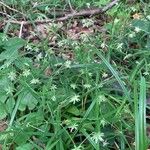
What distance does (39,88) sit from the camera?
8.63 ft

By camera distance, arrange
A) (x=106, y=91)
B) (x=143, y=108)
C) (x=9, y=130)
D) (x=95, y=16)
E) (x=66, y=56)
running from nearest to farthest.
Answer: (x=143, y=108), (x=9, y=130), (x=106, y=91), (x=66, y=56), (x=95, y=16)

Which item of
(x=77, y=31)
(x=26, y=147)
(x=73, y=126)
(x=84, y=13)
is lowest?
(x=26, y=147)

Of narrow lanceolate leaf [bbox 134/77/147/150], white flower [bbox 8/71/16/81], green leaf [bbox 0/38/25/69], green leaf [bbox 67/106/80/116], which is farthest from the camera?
green leaf [bbox 0/38/25/69]

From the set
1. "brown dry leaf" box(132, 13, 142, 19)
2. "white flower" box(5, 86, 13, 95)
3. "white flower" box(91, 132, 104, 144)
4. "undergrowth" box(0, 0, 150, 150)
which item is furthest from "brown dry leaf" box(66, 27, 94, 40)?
"white flower" box(91, 132, 104, 144)

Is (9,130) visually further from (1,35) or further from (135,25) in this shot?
(135,25)

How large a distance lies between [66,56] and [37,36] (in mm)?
430

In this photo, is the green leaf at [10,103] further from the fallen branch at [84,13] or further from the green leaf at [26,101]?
the fallen branch at [84,13]

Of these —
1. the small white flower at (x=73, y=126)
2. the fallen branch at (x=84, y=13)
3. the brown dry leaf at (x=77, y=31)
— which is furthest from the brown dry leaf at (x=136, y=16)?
the small white flower at (x=73, y=126)

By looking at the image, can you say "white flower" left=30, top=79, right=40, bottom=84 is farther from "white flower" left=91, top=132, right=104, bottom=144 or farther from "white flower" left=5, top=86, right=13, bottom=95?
"white flower" left=91, top=132, right=104, bottom=144

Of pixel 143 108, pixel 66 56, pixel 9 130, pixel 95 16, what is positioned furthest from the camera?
pixel 95 16

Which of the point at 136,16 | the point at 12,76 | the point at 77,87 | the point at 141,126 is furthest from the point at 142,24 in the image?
the point at 141,126

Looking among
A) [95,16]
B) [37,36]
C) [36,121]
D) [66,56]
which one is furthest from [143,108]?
[95,16]

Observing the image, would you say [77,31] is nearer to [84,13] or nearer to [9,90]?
[84,13]

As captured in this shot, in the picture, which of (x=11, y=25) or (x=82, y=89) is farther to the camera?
(x=11, y=25)
